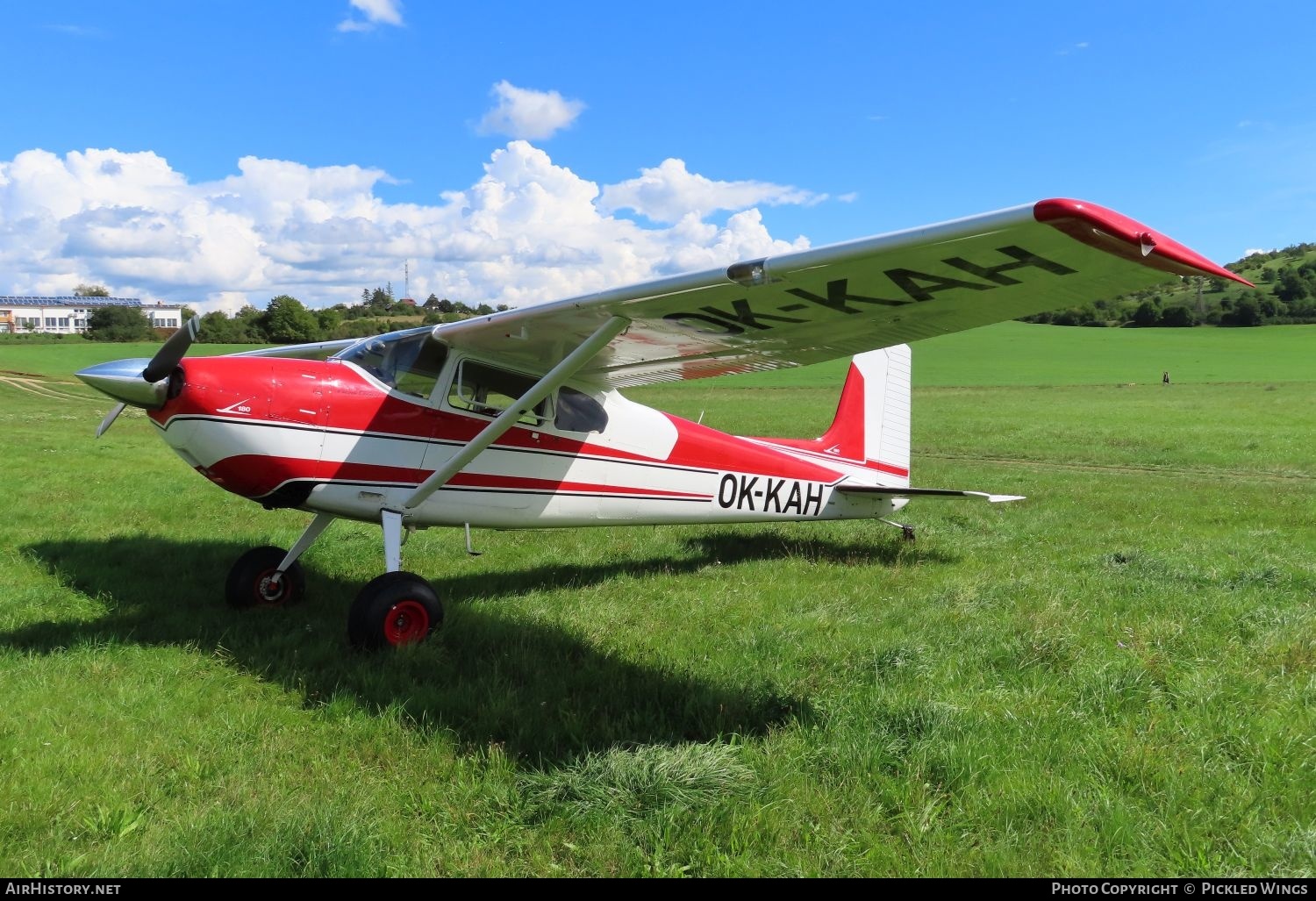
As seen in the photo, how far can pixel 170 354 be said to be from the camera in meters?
4.63

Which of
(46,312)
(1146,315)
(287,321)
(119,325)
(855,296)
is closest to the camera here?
(855,296)

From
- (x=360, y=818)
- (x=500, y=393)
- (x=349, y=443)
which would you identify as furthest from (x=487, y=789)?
(x=500, y=393)

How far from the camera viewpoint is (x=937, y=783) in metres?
3.28

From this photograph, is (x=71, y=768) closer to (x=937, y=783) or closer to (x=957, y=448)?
(x=937, y=783)

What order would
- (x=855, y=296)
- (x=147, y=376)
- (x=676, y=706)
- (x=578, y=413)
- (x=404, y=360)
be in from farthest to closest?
1. (x=578, y=413)
2. (x=404, y=360)
3. (x=147, y=376)
4. (x=676, y=706)
5. (x=855, y=296)

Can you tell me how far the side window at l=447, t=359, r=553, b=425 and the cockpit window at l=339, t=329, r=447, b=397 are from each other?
173 millimetres

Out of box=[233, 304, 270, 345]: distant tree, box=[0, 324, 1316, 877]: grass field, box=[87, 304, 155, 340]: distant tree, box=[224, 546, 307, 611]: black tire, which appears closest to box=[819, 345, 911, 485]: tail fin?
box=[0, 324, 1316, 877]: grass field

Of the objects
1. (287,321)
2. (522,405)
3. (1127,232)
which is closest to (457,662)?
(522,405)

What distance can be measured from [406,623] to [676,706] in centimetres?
202

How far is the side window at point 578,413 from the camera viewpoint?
6.14 meters

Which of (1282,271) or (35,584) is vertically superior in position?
(1282,271)

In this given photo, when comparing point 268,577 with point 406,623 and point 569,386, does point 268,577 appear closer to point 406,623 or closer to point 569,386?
point 406,623

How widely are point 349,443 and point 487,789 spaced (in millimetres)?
2850

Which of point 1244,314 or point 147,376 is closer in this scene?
point 147,376
